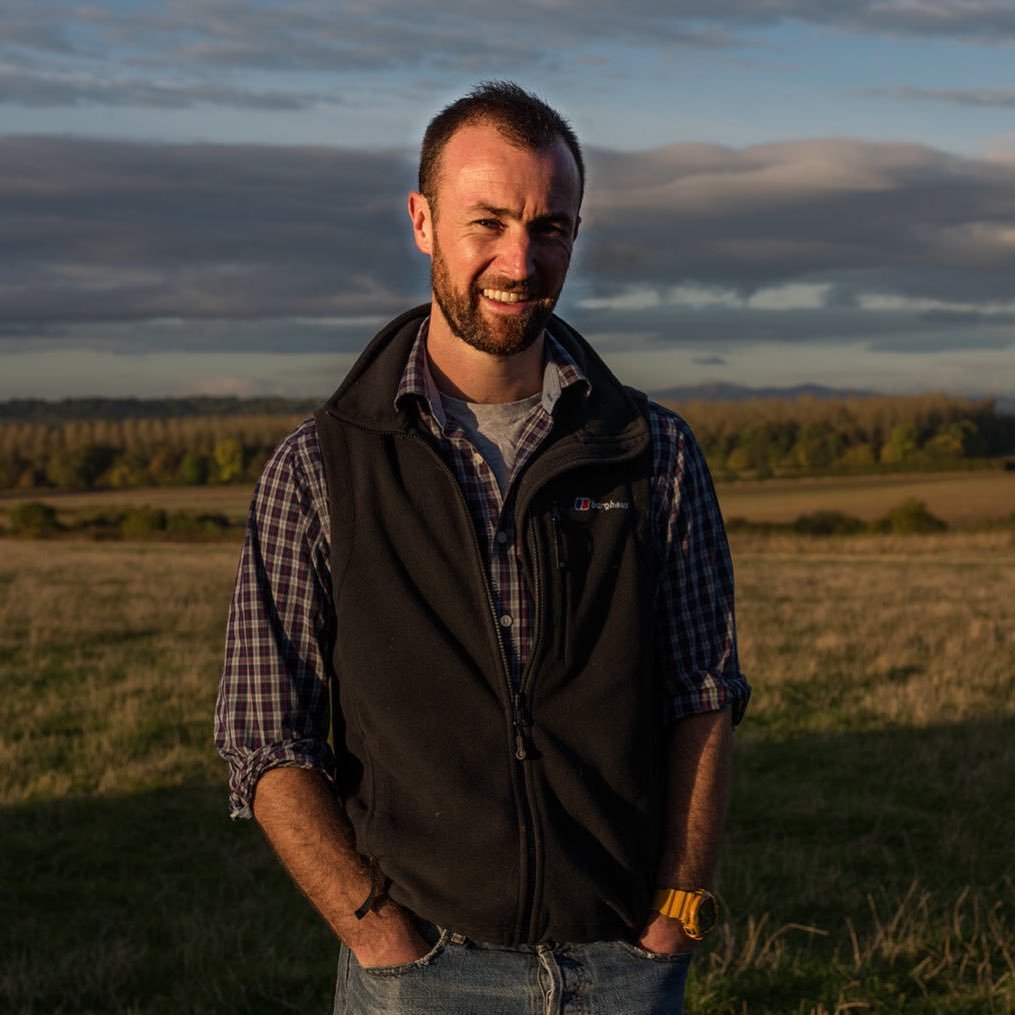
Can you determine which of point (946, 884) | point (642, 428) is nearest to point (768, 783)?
point (946, 884)

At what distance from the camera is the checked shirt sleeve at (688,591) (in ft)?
9.18

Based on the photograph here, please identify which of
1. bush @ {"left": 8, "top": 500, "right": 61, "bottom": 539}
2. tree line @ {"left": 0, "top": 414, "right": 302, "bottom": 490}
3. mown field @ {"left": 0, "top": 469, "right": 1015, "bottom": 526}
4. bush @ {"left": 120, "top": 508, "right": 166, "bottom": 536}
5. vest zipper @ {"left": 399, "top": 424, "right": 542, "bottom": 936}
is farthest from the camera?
tree line @ {"left": 0, "top": 414, "right": 302, "bottom": 490}

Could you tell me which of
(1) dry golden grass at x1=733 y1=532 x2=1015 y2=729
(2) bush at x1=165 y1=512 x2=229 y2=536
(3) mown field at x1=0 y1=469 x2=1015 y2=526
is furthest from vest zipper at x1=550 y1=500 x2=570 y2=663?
(2) bush at x1=165 y1=512 x2=229 y2=536

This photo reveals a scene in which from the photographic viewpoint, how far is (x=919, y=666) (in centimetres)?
1395

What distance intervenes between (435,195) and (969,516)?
170ft

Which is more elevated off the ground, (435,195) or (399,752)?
(435,195)

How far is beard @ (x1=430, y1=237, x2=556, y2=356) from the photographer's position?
2.72m

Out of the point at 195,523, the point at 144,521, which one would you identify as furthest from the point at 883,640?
the point at 144,521

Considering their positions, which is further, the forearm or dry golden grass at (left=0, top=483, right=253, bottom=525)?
dry golden grass at (left=0, top=483, right=253, bottom=525)

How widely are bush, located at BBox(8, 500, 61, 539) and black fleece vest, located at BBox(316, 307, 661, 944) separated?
183 feet

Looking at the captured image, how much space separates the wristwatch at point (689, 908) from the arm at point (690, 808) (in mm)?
13

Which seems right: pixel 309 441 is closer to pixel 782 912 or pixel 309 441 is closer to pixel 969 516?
pixel 782 912

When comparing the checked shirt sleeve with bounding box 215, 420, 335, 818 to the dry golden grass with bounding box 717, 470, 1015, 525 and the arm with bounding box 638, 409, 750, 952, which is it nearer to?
the arm with bounding box 638, 409, 750, 952

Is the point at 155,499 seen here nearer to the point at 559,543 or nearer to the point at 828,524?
the point at 828,524
